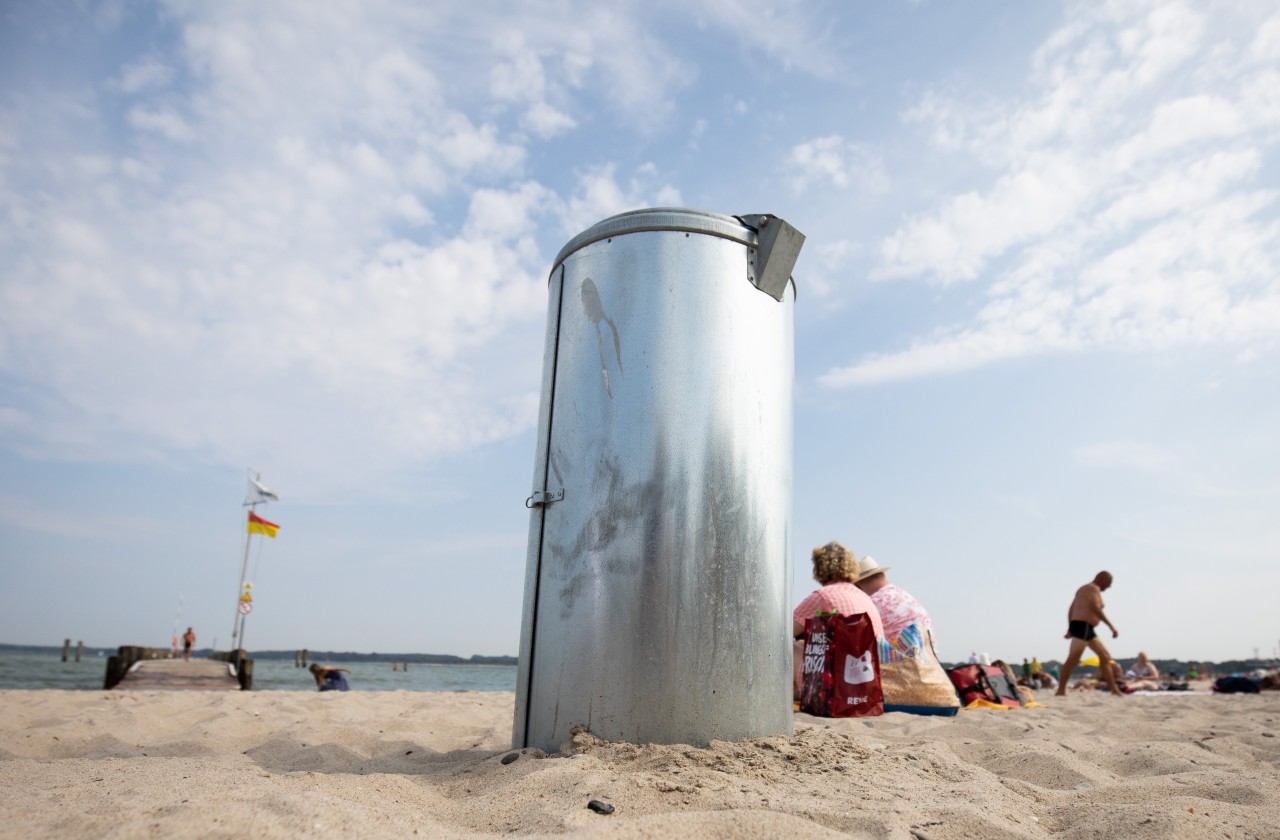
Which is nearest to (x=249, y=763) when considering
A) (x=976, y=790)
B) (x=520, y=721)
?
(x=520, y=721)

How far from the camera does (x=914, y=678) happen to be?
15.2 feet

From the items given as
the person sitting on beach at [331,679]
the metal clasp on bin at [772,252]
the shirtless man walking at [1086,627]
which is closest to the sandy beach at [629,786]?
the metal clasp on bin at [772,252]

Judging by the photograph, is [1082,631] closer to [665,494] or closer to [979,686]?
[979,686]

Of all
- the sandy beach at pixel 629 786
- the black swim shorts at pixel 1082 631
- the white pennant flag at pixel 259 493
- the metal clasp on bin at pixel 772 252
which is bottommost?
the sandy beach at pixel 629 786

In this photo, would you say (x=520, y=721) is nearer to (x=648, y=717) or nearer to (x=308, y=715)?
(x=648, y=717)

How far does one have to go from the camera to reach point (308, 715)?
14.0 feet

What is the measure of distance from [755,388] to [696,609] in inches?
31.0

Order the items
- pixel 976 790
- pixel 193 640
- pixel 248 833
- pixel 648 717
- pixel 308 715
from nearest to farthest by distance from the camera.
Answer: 1. pixel 248 833
2. pixel 976 790
3. pixel 648 717
4. pixel 308 715
5. pixel 193 640

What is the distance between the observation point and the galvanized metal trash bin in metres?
2.25

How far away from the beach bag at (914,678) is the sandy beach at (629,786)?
44.1 inches

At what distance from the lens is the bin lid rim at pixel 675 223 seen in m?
2.64

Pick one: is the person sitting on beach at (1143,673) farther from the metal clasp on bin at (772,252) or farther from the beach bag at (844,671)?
the metal clasp on bin at (772,252)

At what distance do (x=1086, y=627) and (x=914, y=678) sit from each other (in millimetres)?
4956

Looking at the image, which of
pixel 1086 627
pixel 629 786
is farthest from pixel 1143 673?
pixel 629 786
